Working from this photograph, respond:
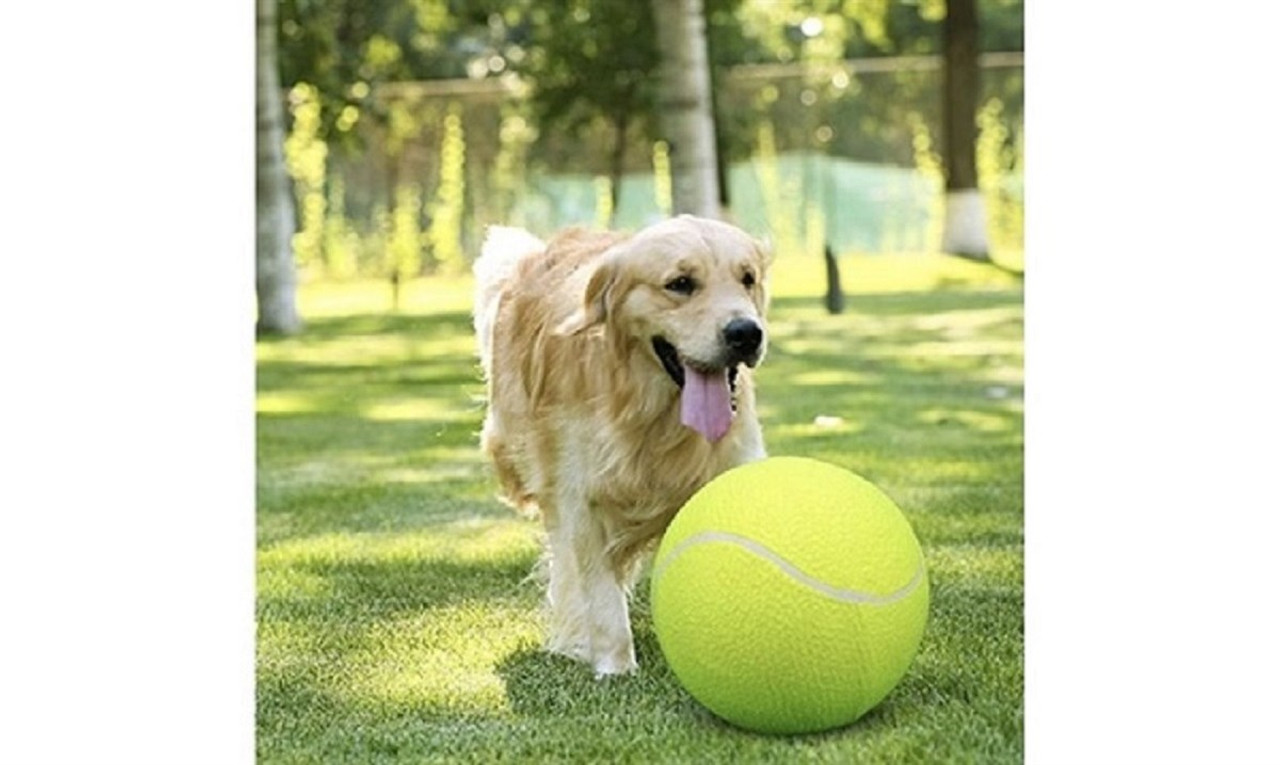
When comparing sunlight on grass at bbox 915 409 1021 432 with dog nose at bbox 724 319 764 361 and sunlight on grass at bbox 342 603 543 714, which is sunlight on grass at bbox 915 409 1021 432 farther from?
dog nose at bbox 724 319 764 361

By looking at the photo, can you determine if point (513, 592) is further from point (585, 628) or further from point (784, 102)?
point (784, 102)

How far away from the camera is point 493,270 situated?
4.72 metres

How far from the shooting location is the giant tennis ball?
3.21 metres

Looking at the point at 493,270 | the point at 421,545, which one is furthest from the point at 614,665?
the point at 421,545

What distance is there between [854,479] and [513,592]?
1444 mm

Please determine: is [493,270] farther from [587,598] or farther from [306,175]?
[306,175]

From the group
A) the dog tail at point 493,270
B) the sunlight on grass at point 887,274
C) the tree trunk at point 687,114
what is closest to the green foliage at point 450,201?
the sunlight on grass at point 887,274

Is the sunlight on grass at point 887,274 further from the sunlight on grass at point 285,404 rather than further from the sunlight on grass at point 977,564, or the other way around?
the sunlight on grass at point 977,564

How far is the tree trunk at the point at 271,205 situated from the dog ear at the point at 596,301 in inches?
385

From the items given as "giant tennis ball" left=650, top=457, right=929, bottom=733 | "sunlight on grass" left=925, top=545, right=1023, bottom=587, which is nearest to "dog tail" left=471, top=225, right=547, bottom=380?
"sunlight on grass" left=925, top=545, right=1023, bottom=587

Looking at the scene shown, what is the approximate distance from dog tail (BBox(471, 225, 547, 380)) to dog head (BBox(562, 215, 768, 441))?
789 mm

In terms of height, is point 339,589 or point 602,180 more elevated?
point 602,180
